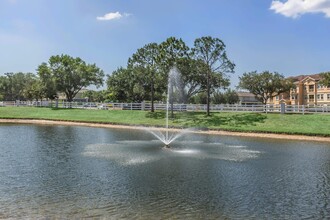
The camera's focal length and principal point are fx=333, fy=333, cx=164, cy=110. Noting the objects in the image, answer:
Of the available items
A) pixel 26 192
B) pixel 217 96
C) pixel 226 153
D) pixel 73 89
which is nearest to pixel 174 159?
pixel 226 153

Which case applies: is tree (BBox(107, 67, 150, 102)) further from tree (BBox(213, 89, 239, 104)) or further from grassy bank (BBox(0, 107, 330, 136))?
tree (BBox(213, 89, 239, 104))

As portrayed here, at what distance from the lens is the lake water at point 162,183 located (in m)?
9.44

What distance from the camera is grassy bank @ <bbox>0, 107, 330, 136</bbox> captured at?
3272 cm

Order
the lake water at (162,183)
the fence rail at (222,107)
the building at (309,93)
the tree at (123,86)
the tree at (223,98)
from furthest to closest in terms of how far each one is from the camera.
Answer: the tree at (223,98)
the building at (309,93)
the tree at (123,86)
the fence rail at (222,107)
the lake water at (162,183)

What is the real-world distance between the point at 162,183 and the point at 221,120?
90.3ft

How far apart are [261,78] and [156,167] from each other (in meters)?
55.8

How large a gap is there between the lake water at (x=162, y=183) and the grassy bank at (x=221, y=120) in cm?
1174

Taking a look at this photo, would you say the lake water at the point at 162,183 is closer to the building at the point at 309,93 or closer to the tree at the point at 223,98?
the building at the point at 309,93

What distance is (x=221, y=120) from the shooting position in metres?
39.2

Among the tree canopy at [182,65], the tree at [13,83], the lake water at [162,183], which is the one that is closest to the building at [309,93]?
the tree canopy at [182,65]

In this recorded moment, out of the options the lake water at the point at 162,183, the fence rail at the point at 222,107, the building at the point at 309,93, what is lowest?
the lake water at the point at 162,183

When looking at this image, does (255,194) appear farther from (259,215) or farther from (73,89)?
(73,89)

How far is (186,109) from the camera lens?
50.3 metres

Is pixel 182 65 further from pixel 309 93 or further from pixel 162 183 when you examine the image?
pixel 309 93
